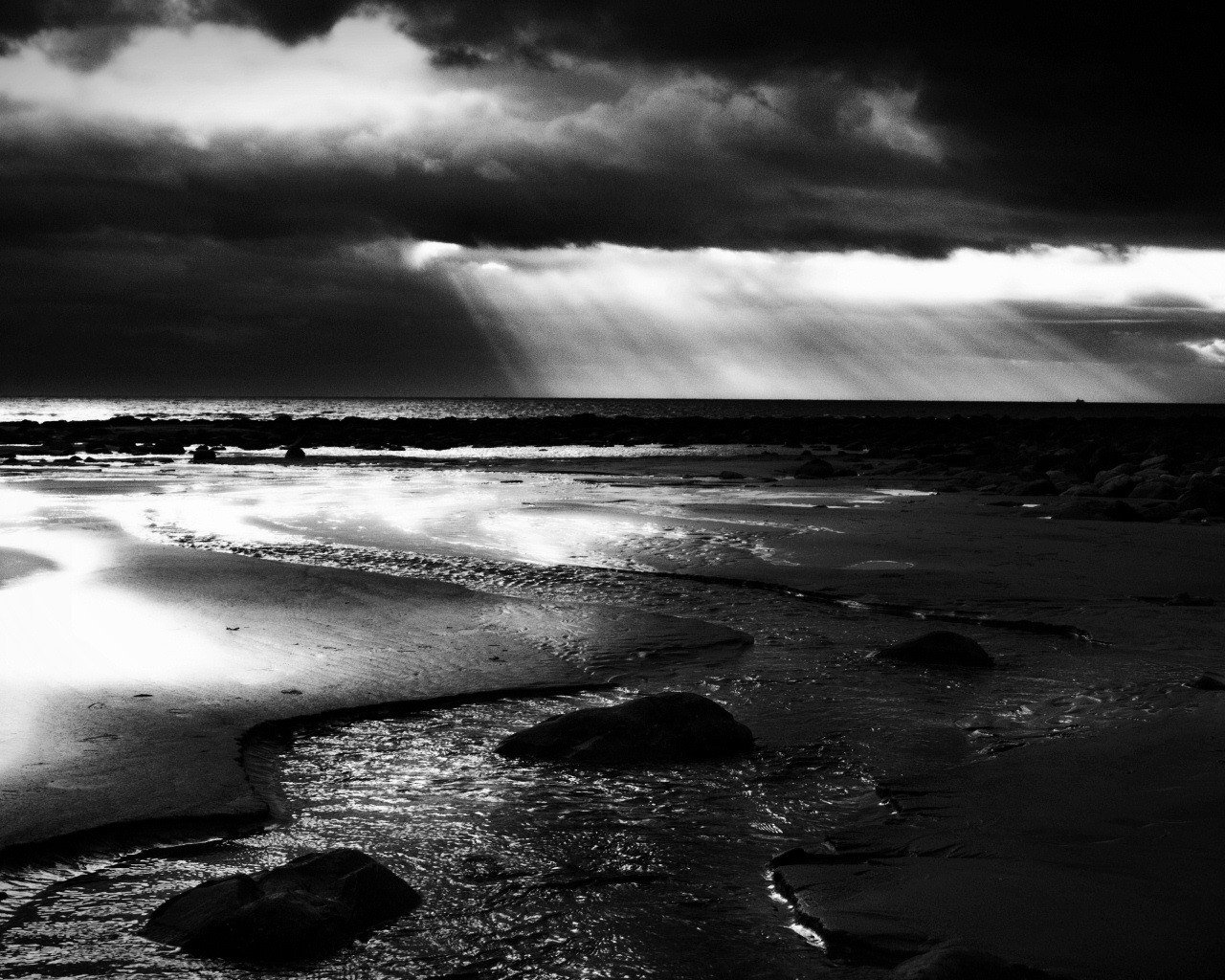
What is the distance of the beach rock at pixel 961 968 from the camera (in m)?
2.88

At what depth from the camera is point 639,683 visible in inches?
249

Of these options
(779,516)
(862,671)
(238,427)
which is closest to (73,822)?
(862,671)

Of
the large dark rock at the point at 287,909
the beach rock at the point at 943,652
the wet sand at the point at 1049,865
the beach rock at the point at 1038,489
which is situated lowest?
the large dark rock at the point at 287,909

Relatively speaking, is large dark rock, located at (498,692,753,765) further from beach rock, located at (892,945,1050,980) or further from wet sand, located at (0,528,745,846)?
beach rock, located at (892,945,1050,980)

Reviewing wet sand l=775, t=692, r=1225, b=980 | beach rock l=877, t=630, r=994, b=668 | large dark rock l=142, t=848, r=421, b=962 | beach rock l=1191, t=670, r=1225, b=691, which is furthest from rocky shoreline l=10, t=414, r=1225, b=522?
large dark rock l=142, t=848, r=421, b=962

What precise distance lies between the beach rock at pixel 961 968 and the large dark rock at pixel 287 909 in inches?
62.6

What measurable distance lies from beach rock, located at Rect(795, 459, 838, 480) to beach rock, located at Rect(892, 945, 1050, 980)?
20.0 meters

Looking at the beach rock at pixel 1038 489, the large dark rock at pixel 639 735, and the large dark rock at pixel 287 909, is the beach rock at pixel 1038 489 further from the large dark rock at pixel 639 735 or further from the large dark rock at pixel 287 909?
the large dark rock at pixel 287 909

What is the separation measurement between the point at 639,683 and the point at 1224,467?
16781 millimetres

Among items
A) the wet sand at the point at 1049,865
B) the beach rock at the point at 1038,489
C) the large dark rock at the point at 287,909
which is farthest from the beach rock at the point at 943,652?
the beach rock at the point at 1038,489

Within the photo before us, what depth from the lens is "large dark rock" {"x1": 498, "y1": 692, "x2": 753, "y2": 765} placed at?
4.95 metres

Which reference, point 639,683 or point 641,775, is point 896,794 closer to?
point 641,775

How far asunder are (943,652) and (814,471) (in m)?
17.4

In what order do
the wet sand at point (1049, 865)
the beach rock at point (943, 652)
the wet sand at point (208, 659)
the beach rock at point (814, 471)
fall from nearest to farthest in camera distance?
the wet sand at point (1049, 865) < the wet sand at point (208, 659) < the beach rock at point (943, 652) < the beach rock at point (814, 471)
